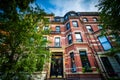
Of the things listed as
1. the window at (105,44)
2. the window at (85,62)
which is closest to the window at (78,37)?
the window at (85,62)

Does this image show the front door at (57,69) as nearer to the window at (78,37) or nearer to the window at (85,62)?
the window at (85,62)

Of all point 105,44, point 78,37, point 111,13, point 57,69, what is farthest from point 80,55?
point 111,13

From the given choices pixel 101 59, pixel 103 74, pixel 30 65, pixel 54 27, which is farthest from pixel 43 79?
pixel 54 27

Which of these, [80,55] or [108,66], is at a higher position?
[80,55]

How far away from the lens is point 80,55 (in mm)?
14320

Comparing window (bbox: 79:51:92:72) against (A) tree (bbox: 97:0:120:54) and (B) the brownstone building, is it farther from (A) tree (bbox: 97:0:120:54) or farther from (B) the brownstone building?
(A) tree (bbox: 97:0:120:54)

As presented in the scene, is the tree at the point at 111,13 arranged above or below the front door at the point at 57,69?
above

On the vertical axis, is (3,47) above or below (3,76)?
above

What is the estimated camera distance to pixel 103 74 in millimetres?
12180

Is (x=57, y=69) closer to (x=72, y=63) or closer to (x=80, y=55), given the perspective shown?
(x=72, y=63)

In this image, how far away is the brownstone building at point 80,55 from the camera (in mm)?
12530

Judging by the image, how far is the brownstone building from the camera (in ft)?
41.1

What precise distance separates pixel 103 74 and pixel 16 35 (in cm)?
1113

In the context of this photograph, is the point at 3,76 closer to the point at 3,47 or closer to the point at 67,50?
the point at 3,47
